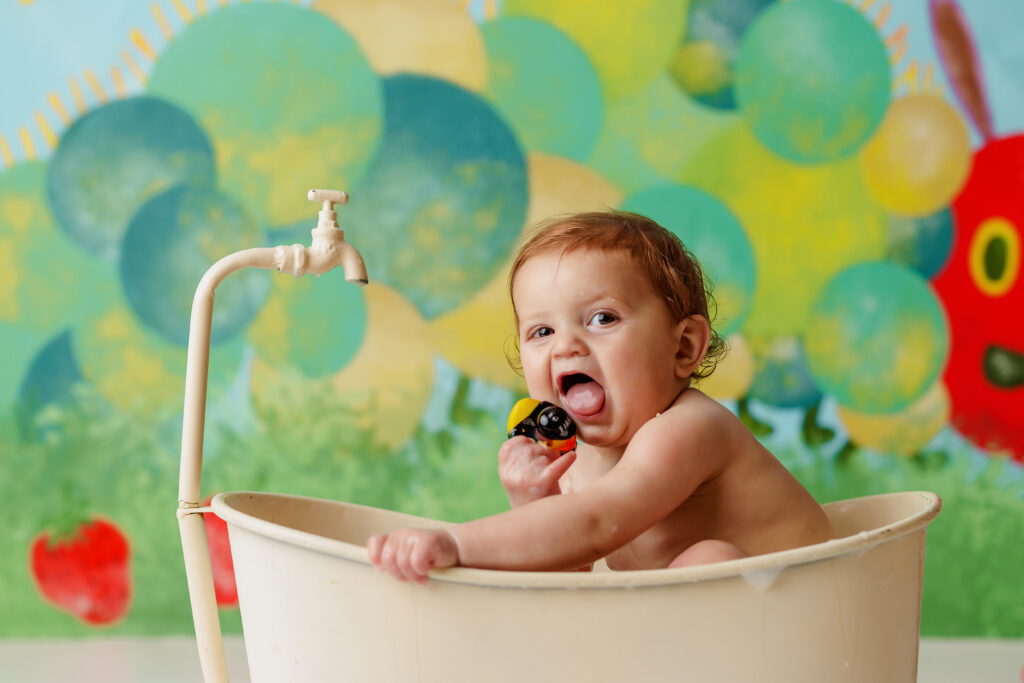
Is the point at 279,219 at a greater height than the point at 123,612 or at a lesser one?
greater

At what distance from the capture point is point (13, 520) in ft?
5.18

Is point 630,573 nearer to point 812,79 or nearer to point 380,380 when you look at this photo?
point 380,380

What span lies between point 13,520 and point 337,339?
1.93ft

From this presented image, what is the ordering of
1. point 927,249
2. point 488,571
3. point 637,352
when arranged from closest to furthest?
point 488,571 → point 637,352 → point 927,249

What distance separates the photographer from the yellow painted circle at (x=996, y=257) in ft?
4.95

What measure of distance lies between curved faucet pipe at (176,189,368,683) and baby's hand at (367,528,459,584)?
27cm

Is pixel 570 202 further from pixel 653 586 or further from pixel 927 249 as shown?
pixel 653 586

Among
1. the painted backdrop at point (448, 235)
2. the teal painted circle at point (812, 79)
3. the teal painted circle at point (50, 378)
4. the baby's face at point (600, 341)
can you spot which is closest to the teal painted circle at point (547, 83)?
the painted backdrop at point (448, 235)

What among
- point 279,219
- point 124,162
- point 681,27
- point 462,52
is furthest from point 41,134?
point 681,27

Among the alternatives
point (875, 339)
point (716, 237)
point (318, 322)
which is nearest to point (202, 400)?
point (318, 322)

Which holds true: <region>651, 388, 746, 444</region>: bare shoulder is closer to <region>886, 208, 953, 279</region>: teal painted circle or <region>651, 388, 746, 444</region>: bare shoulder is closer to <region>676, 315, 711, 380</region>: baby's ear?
<region>676, 315, 711, 380</region>: baby's ear

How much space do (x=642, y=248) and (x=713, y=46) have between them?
0.74 m

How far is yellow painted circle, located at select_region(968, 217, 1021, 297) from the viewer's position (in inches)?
59.4

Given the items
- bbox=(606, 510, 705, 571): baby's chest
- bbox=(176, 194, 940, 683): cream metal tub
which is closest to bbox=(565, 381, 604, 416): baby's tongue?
bbox=(606, 510, 705, 571): baby's chest
